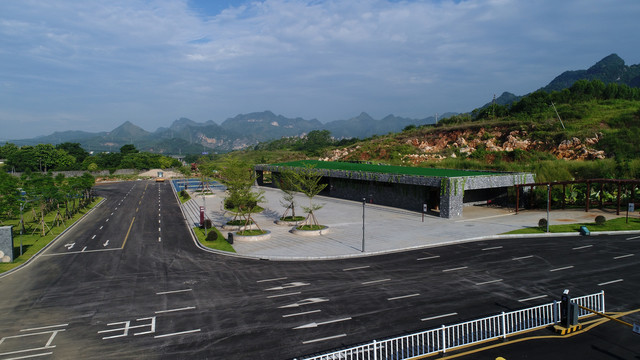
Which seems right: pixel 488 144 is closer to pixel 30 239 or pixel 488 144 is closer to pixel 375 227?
pixel 375 227

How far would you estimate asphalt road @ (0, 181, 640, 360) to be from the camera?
48.7ft

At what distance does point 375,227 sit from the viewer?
36938mm

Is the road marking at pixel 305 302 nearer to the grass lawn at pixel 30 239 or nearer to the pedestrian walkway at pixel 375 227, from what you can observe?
the pedestrian walkway at pixel 375 227

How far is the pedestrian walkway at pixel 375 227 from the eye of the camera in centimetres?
2939

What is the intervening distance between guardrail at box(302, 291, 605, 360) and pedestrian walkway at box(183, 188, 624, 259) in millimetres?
12850

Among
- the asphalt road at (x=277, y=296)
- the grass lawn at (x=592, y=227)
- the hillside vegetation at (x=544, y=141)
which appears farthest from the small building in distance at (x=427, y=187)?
the asphalt road at (x=277, y=296)

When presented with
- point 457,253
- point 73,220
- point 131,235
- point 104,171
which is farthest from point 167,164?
point 457,253

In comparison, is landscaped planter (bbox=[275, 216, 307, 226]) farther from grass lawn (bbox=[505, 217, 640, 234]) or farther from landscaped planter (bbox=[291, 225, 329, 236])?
grass lawn (bbox=[505, 217, 640, 234])

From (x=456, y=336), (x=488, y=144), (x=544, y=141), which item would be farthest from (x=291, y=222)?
(x=488, y=144)

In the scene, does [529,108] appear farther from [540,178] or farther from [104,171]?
[104,171]

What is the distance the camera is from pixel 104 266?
26.3 meters

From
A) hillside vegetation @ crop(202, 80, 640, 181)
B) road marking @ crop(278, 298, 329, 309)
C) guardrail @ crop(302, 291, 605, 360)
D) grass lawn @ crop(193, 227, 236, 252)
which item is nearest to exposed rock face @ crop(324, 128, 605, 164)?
hillside vegetation @ crop(202, 80, 640, 181)

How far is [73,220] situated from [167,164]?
346ft

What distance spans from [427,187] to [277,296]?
96.4 ft
